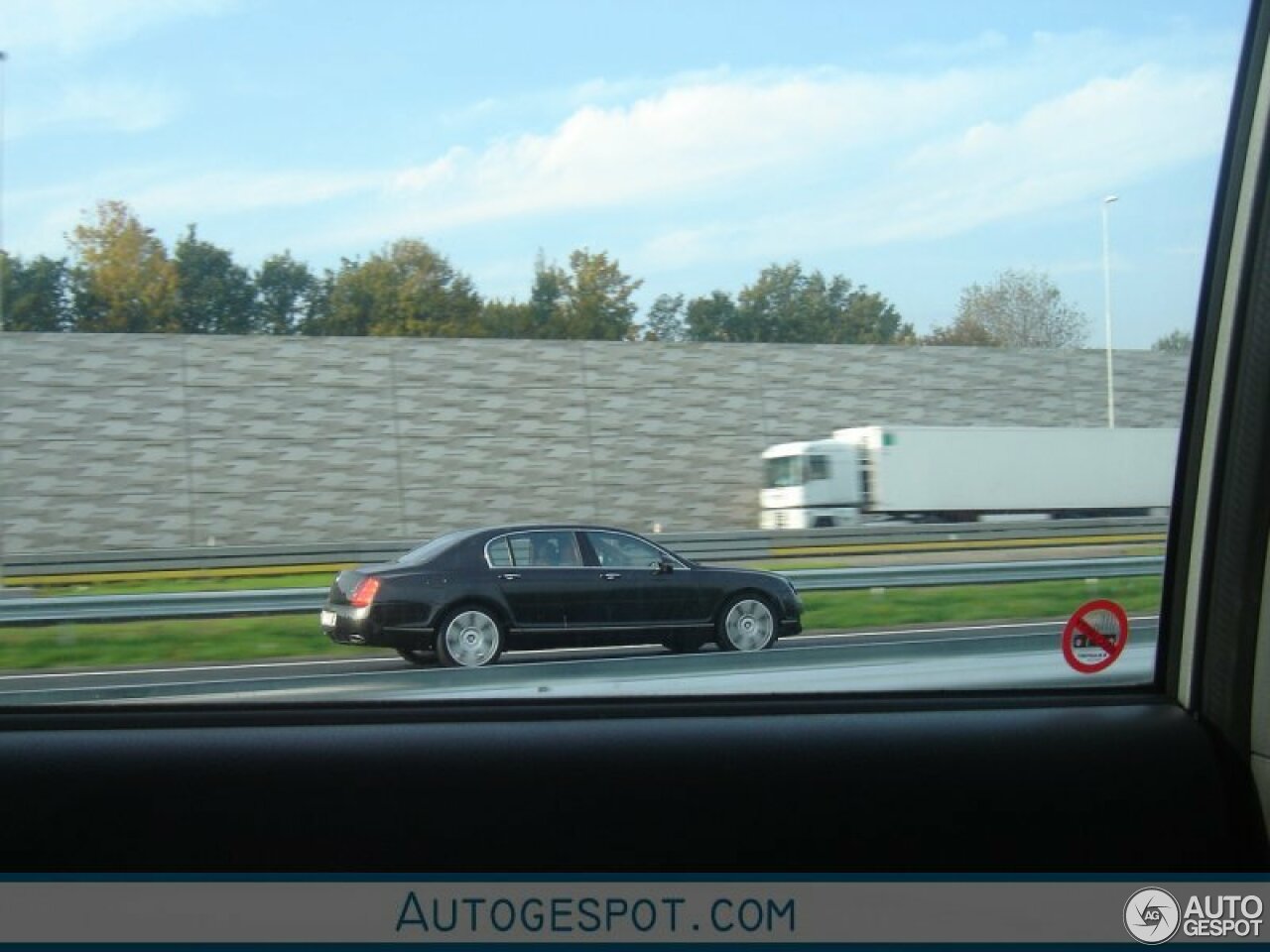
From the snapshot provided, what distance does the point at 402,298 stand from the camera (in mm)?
3787

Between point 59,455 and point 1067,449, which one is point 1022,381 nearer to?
point 1067,449

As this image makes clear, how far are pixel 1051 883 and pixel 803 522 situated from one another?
3.58 ft

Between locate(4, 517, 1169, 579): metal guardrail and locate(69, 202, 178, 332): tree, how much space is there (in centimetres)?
58

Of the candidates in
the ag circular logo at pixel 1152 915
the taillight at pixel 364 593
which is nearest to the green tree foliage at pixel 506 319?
the taillight at pixel 364 593

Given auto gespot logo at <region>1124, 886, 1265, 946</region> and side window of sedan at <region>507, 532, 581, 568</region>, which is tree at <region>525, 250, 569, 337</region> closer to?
side window of sedan at <region>507, 532, 581, 568</region>

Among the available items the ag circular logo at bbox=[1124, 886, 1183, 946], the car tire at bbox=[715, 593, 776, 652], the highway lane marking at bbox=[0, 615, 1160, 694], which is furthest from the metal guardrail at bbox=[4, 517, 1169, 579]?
the ag circular logo at bbox=[1124, 886, 1183, 946]

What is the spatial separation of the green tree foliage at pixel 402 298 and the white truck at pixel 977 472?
89 centimetres

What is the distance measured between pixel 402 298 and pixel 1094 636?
204cm

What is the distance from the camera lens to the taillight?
360 cm

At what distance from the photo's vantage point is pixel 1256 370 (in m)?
3.53

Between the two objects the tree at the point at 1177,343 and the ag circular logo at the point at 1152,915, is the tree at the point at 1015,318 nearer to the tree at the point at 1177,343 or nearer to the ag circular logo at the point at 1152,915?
the tree at the point at 1177,343

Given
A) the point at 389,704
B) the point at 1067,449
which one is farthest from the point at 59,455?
the point at 1067,449

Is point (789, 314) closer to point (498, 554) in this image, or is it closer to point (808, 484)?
point (808, 484)

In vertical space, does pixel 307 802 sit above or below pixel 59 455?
below
